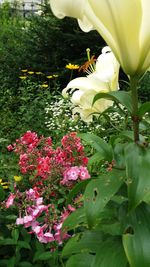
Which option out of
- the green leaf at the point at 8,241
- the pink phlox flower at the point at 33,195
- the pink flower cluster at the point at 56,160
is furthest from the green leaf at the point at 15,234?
the pink flower cluster at the point at 56,160

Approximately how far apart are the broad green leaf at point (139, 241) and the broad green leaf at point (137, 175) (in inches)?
6.2

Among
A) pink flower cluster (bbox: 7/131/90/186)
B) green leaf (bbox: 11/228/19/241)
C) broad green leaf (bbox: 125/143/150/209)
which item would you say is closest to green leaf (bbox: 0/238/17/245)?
green leaf (bbox: 11/228/19/241)

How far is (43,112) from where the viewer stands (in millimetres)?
3988

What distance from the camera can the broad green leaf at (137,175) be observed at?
3.34 ft

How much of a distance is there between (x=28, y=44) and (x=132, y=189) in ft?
16.4

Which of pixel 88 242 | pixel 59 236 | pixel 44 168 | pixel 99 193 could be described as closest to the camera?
pixel 99 193

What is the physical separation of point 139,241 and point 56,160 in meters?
0.82

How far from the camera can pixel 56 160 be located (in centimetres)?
194

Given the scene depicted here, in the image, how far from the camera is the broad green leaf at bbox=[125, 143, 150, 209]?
3.34 ft

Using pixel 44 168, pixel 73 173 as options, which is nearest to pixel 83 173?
pixel 73 173

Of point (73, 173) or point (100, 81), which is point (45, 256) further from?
point (100, 81)

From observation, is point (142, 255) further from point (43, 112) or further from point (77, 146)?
point (43, 112)

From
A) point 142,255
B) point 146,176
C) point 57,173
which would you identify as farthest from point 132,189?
point 57,173

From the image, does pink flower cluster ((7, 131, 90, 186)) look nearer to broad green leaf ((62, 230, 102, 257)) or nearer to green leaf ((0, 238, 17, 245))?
green leaf ((0, 238, 17, 245))
